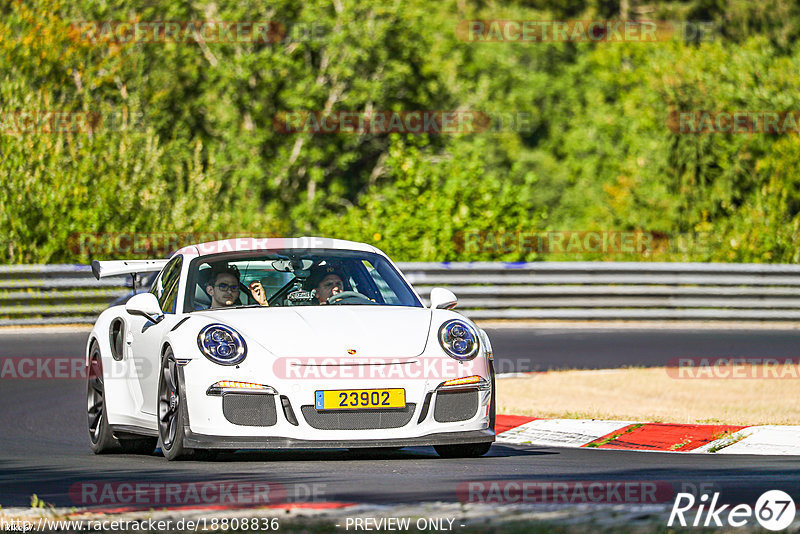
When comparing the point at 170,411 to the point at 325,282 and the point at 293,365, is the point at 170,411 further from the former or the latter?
the point at 325,282

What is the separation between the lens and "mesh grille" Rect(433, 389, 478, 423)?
8.23 metres

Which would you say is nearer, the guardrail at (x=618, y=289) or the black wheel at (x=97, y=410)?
the black wheel at (x=97, y=410)

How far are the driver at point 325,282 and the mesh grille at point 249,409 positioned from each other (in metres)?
1.38

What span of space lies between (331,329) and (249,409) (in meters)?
0.68

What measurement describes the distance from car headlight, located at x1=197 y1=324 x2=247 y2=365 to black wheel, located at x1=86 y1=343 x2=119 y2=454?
179 centimetres

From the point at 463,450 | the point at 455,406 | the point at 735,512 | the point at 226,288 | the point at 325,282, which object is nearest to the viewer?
the point at 735,512

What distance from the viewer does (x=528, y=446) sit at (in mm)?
10094

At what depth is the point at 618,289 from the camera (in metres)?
22.0

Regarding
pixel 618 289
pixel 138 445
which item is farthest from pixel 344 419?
pixel 618 289

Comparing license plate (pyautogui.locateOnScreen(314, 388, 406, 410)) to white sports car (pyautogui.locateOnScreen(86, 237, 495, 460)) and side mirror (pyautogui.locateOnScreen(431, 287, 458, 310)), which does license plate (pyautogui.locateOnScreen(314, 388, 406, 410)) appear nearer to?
white sports car (pyautogui.locateOnScreen(86, 237, 495, 460))

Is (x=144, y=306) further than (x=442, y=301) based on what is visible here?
No

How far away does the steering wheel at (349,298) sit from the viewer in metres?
9.19

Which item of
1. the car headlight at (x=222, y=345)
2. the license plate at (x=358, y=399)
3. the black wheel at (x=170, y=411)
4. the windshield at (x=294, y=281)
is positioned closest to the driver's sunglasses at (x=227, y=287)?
the windshield at (x=294, y=281)

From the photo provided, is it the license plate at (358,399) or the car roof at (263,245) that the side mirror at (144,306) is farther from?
the license plate at (358,399)
